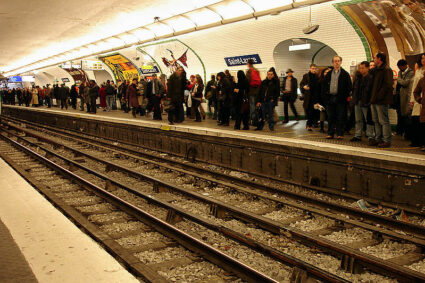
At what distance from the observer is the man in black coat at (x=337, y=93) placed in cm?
825

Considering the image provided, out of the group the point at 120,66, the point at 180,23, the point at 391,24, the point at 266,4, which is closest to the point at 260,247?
the point at 391,24

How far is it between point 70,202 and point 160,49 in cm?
1431

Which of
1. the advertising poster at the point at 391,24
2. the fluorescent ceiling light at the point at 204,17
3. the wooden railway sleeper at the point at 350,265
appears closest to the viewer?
the wooden railway sleeper at the point at 350,265

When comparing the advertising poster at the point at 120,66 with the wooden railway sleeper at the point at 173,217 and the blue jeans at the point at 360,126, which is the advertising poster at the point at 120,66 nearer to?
the blue jeans at the point at 360,126

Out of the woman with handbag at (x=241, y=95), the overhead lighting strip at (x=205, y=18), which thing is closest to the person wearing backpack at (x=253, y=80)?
the woman with handbag at (x=241, y=95)

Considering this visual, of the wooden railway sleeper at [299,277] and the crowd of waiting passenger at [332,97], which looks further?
the crowd of waiting passenger at [332,97]

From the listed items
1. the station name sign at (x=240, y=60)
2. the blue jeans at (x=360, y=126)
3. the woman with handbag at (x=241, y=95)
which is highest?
the station name sign at (x=240, y=60)

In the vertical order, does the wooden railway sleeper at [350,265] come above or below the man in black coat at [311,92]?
below

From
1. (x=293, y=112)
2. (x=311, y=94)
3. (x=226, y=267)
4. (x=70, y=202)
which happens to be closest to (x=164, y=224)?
(x=226, y=267)

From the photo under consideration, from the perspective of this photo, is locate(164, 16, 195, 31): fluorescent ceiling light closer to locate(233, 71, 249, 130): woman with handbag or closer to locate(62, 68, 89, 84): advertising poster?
locate(233, 71, 249, 130): woman with handbag

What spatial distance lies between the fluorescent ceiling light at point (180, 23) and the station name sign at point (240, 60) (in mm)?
2381

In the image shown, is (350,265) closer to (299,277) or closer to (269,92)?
(299,277)

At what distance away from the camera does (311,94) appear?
1036cm

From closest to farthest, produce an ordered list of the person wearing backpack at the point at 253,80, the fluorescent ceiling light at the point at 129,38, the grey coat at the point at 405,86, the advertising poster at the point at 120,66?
the grey coat at the point at 405,86 < the person wearing backpack at the point at 253,80 < the fluorescent ceiling light at the point at 129,38 < the advertising poster at the point at 120,66
